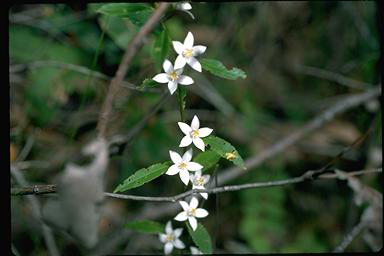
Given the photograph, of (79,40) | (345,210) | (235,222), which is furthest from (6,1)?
(345,210)

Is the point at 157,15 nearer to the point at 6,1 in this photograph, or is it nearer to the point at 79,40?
the point at 6,1

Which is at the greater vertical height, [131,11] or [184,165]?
[131,11]

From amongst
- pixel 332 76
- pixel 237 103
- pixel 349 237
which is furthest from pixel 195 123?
pixel 332 76

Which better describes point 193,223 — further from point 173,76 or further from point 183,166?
point 173,76

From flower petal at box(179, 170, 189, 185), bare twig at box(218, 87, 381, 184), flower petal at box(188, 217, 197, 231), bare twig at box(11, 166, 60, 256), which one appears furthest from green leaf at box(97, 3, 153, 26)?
bare twig at box(218, 87, 381, 184)

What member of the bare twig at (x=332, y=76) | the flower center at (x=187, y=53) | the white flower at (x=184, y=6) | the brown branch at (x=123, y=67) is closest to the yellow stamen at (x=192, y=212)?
the brown branch at (x=123, y=67)

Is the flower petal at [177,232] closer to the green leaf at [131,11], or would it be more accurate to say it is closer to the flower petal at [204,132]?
the flower petal at [204,132]
